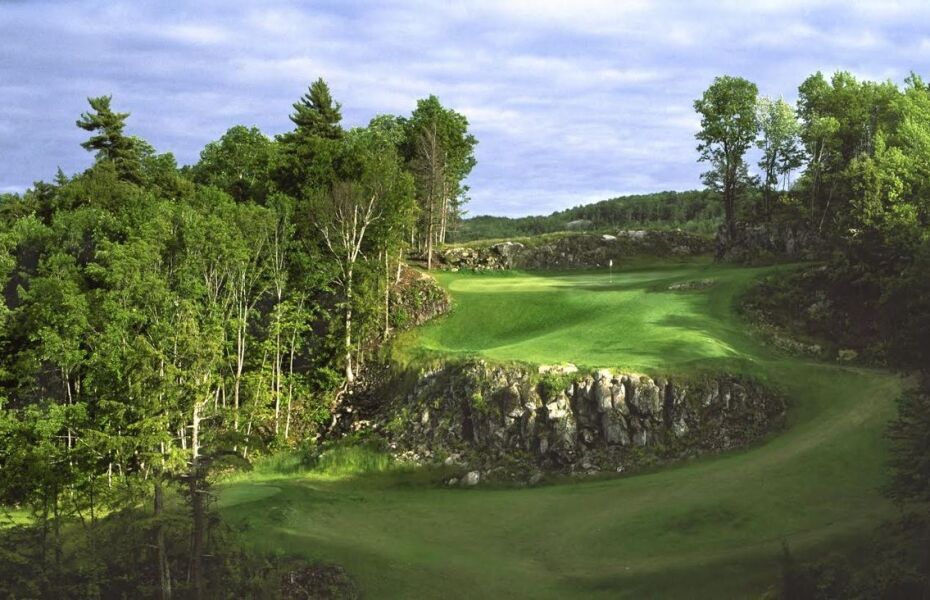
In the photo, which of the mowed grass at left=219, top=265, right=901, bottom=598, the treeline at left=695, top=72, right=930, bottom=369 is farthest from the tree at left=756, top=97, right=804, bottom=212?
the mowed grass at left=219, top=265, right=901, bottom=598

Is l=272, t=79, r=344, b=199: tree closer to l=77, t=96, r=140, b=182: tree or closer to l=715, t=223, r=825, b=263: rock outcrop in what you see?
l=77, t=96, r=140, b=182: tree

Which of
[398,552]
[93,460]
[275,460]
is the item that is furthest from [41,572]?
[275,460]

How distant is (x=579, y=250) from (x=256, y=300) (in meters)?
38.5

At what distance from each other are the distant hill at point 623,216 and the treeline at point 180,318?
50.4 m

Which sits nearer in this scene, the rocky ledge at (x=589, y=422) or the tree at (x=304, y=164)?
the rocky ledge at (x=589, y=422)

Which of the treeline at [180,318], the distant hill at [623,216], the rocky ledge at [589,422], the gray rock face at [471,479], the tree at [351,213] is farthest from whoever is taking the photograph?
the distant hill at [623,216]

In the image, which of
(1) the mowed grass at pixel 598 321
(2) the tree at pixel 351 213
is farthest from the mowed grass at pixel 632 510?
(2) the tree at pixel 351 213

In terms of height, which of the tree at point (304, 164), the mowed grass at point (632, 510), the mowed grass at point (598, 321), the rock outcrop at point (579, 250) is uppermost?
the tree at point (304, 164)

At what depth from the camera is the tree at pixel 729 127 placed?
63.7m

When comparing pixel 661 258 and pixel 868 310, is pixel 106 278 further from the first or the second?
pixel 661 258

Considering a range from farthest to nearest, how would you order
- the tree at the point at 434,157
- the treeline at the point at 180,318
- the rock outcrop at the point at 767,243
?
the tree at the point at 434,157, the rock outcrop at the point at 767,243, the treeline at the point at 180,318

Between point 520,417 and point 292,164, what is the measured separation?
110 ft

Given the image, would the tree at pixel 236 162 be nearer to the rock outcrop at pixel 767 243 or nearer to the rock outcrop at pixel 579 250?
the rock outcrop at pixel 579 250

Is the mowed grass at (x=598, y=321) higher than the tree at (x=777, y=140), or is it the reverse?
the tree at (x=777, y=140)
